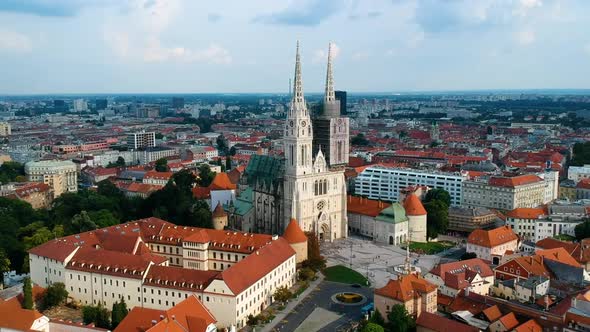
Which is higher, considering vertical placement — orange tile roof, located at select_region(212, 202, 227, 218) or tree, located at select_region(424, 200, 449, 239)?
orange tile roof, located at select_region(212, 202, 227, 218)

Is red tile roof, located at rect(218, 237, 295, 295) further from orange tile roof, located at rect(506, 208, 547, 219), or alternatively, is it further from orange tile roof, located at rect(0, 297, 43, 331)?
orange tile roof, located at rect(506, 208, 547, 219)

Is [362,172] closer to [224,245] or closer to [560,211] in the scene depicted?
[560,211]

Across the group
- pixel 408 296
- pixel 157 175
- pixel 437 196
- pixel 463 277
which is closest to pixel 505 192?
pixel 437 196

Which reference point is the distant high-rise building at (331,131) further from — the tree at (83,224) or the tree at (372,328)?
the tree at (372,328)

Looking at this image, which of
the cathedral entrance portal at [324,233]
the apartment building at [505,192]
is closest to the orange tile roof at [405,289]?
the cathedral entrance portal at [324,233]

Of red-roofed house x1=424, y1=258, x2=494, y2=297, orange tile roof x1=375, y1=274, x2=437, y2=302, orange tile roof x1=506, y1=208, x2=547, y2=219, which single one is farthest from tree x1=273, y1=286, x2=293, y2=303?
orange tile roof x1=506, y1=208, x2=547, y2=219

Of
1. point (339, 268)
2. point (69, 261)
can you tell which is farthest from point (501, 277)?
point (69, 261)

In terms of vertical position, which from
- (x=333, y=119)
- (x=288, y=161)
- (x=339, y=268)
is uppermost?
(x=333, y=119)
